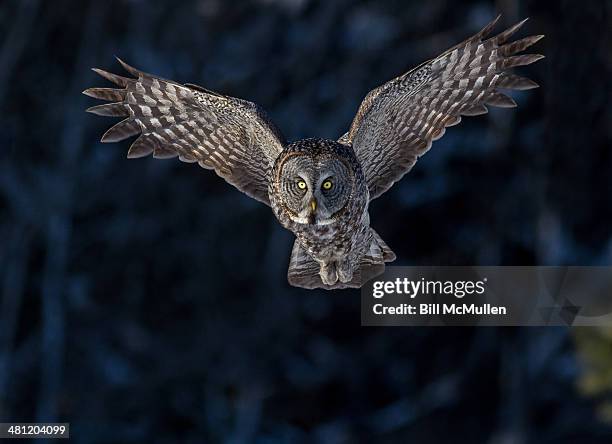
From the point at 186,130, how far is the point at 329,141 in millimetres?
465

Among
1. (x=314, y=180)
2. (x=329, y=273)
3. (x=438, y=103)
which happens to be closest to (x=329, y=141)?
(x=314, y=180)

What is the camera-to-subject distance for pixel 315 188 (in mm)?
1669

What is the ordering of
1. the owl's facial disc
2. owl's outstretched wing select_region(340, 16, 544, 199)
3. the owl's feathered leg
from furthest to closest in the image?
owl's outstretched wing select_region(340, 16, 544, 199) < the owl's feathered leg < the owl's facial disc

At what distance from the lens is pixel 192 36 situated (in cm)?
421

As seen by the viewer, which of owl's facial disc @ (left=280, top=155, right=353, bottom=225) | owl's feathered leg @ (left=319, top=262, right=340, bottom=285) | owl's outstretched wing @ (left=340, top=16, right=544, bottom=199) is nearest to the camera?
owl's facial disc @ (left=280, top=155, right=353, bottom=225)

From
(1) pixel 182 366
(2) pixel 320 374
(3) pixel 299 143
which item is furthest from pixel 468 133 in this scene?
(3) pixel 299 143

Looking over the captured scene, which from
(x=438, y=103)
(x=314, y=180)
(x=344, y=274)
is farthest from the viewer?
(x=438, y=103)

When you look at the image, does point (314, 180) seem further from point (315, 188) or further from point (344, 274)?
point (344, 274)

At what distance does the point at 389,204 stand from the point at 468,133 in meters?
0.47

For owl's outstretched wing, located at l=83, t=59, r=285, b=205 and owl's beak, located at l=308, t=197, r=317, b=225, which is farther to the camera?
owl's outstretched wing, located at l=83, t=59, r=285, b=205

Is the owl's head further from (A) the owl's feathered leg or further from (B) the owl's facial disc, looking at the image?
(A) the owl's feathered leg

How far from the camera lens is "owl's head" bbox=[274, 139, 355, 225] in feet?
5.47

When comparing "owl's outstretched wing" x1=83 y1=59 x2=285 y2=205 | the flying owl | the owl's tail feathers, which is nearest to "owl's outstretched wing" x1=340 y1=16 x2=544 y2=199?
the flying owl

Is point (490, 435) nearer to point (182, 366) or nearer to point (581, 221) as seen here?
point (581, 221)
